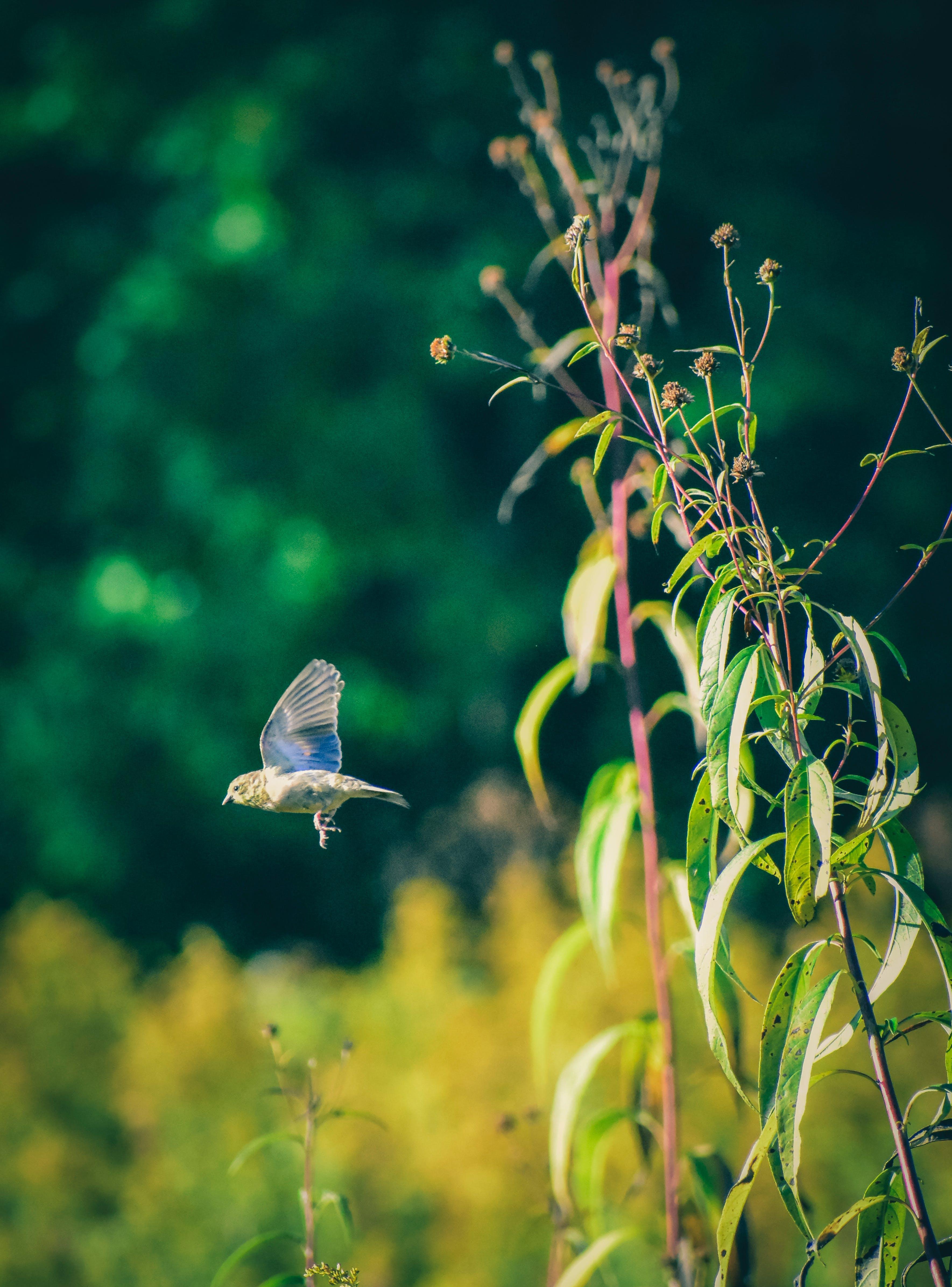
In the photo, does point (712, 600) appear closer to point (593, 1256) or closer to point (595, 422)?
point (595, 422)

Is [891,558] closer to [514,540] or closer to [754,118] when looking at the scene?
[514,540]

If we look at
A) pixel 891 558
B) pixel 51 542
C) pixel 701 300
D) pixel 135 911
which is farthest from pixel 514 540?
pixel 135 911

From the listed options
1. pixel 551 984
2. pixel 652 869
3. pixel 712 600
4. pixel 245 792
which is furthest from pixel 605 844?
pixel 245 792

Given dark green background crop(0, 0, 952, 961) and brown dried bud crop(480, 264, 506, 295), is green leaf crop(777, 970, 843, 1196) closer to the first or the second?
brown dried bud crop(480, 264, 506, 295)

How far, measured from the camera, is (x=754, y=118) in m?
3.51

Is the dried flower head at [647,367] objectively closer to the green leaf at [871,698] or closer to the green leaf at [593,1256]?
the green leaf at [871,698]

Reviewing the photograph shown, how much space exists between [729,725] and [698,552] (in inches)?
4.2

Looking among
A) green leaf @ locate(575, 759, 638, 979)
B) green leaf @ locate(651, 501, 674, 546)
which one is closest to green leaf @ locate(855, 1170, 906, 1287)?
green leaf @ locate(575, 759, 638, 979)

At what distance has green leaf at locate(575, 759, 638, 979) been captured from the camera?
0.97 metres

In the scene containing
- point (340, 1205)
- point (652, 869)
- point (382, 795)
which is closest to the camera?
point (382, 795)

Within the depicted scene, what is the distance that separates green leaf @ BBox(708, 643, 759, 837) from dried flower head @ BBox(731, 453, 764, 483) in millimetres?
94

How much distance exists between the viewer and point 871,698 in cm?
57

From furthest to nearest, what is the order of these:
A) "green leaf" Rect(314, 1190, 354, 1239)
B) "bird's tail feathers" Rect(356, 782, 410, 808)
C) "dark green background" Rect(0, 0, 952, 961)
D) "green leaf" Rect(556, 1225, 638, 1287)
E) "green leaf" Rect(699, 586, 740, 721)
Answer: "dark green background" Rect(0, 0, 952, 961) → "green leaf" Rect(556, 1225, 638, 1287) → "green leaf" Rect(314, 1190, 354, 1239) → "green leaf" Rect(699, 586, 740, 721) → "bird's tail feathers" Rect(356, 782, 410, 808)

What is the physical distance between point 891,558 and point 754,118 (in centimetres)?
175
